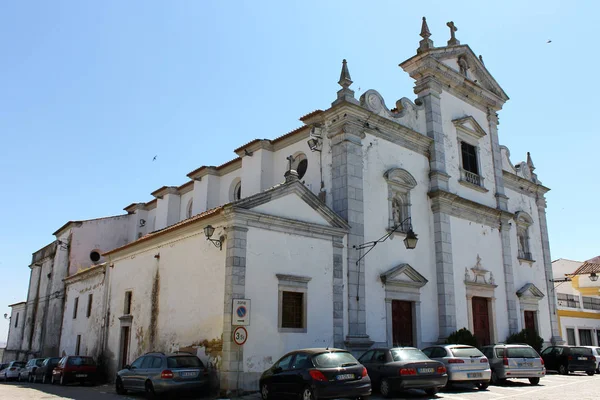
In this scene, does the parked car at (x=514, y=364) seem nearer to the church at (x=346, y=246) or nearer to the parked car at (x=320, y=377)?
the church at (x=346, y=246)

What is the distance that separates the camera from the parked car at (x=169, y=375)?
1295cm

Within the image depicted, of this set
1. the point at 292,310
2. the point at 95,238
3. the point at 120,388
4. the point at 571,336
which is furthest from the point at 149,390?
the point at 571,336

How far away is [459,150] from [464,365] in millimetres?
11693

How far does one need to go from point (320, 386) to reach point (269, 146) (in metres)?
12.5

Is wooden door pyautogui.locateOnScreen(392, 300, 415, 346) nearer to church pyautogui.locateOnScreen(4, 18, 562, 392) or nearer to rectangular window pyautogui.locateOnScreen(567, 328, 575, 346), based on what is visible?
church pyautogui.locateOnScreen(4, 18, 562, 392)

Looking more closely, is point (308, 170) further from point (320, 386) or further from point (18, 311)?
point (18, 311)

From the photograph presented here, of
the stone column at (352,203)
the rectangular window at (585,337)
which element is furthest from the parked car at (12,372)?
the rectangular window at (585,337)

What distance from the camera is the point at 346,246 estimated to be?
17.2 metres

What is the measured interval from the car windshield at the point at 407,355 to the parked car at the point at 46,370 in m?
15.1

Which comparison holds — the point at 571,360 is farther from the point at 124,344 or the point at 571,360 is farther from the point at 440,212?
the point at 124,344

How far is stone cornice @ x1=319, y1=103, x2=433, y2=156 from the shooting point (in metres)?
18.3

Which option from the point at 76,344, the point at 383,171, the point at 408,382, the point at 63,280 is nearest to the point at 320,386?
the point at 408,382

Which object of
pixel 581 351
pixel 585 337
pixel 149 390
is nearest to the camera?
pixel 149 390

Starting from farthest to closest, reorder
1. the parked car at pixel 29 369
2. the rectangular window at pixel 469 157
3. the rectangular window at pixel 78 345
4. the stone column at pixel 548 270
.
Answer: the stone column at pixel 548 270 < the rectangular window at pixel 78 345 < the rectangular window at pixel 469 157 < the parked car at pixel 29 369
